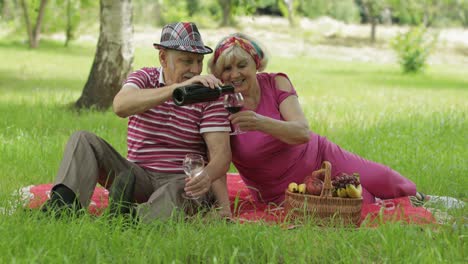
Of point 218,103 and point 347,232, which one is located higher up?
point 218,103

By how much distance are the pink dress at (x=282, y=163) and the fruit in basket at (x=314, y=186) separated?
529 mm

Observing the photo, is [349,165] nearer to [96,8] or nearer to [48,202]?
[48,202]

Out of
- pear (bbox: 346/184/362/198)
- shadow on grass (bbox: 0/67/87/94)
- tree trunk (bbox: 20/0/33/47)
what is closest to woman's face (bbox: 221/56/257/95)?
pear (bbox: 346/184/362/198)

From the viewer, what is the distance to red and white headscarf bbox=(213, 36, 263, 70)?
221 inches

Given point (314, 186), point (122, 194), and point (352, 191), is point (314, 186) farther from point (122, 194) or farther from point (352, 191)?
point (122, 194)

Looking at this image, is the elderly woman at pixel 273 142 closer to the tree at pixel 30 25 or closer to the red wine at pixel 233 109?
the red wine at pixel 233 109

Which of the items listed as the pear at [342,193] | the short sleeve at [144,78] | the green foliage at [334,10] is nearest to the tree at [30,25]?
the short sleeve at [144,78]

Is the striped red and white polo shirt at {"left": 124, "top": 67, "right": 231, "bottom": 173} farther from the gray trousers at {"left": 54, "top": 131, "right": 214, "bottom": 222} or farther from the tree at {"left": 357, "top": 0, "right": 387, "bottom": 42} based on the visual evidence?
the tree at {"left": 357, "top": 0, "right": 387, "bottom": 42}

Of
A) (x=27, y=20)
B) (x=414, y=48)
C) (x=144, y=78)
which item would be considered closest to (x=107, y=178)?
(x=144, y=78)

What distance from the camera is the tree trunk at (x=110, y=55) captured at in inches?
468

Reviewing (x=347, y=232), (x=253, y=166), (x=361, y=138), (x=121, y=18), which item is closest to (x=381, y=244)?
(x=347, y=232)

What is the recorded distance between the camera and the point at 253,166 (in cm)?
590

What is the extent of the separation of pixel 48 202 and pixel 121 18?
7245mm

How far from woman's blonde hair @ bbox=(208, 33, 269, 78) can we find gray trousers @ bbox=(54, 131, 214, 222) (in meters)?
0.81
